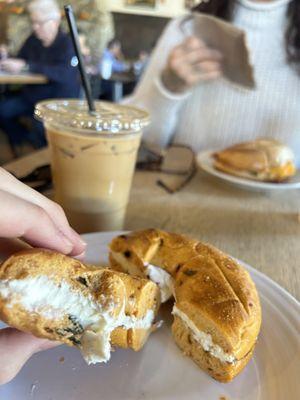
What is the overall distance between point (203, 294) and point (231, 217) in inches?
16.5

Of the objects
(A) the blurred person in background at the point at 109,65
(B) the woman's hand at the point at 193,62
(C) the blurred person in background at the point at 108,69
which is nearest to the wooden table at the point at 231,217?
(B) the woman's hand at the point at 193,62

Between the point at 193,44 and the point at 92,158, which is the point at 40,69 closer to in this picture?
the point at 193,44

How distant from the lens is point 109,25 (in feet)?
20.3

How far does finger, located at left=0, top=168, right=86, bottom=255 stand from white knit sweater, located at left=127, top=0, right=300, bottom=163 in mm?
1014

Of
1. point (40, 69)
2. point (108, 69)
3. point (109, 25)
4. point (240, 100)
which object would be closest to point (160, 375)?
point (240, 100)

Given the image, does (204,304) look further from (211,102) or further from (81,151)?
(211,102)

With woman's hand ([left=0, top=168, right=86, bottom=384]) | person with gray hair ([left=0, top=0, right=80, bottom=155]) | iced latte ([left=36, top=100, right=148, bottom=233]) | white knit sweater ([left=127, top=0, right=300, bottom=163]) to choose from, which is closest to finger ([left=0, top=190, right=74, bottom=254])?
woman's hand ([left=0, top=168, right=86, bottom=384])

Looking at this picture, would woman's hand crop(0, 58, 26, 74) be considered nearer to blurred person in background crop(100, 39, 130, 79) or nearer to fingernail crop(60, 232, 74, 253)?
blurred person in background crop(100, 39, 130, 79)

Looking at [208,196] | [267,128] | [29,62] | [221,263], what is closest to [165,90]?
[267,128]

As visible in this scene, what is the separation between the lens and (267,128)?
4.92 ft

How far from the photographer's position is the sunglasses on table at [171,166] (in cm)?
103

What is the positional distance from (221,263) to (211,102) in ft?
3.71

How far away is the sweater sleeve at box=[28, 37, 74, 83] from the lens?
10.8ft

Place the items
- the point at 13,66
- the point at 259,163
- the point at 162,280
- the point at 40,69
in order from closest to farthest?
the point at 162,280 → the point at 259,163 → the point at 40,69 → the point at 13,66
